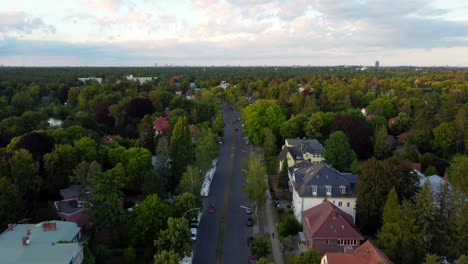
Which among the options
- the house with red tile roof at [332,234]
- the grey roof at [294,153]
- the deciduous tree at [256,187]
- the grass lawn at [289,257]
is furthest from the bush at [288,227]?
the grey roof at [294,153]

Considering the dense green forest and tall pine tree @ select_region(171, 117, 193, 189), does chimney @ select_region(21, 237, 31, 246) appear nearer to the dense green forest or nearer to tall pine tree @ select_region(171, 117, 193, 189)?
the dense green forest

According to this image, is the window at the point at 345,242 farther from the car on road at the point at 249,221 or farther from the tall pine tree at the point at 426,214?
the car on road at the point at 249,221

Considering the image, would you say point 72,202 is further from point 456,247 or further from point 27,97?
point 27,97

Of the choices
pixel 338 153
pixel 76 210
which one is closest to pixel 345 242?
pixel 338 153

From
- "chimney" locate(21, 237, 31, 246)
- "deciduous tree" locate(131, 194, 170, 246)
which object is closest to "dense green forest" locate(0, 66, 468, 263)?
"deciduous tree" locate(131, 194, 170, 246)

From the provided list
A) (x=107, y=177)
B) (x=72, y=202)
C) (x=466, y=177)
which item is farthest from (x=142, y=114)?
(x=466, y=177)

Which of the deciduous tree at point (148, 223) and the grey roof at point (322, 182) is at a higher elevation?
the grey roof at point (322, 182)

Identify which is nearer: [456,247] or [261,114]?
[456,247]
